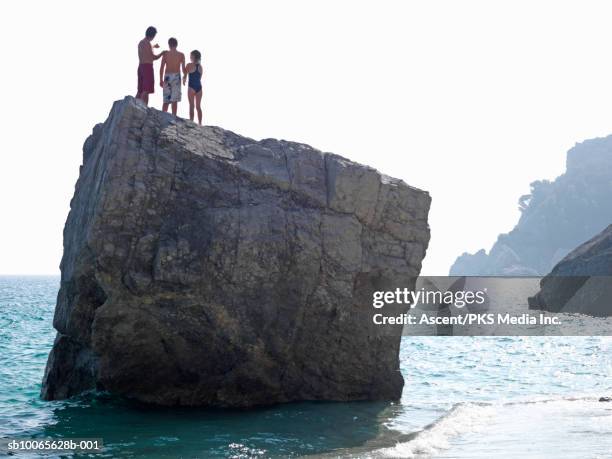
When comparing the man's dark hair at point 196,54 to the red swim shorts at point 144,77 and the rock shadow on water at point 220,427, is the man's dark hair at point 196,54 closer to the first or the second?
the red swim shorts at point 144,77

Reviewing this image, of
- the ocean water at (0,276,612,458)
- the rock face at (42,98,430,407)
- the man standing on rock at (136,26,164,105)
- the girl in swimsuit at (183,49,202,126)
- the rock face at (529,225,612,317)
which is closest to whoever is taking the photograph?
the ocean water at (0,276,612,458)

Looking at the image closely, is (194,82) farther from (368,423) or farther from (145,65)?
(368,423)

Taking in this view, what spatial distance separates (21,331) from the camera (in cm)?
3928

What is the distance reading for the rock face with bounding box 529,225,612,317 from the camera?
191 ft

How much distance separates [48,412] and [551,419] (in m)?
12.1

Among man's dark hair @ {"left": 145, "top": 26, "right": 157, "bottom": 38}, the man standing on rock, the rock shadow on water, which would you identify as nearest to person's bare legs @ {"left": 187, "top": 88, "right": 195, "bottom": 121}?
the man standing on rock

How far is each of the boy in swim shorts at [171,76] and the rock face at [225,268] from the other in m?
1.31

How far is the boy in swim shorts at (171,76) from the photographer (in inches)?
718

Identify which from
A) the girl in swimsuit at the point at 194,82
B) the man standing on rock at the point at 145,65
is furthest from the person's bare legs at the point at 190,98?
the man standing on rock at the point at 145,65

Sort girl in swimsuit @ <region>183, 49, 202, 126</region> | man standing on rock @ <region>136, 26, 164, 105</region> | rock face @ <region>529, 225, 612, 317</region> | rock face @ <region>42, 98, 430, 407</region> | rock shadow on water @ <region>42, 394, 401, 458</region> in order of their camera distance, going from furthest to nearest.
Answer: rock face @ <region>529, 225, 612, 317</region> → girl in swimsuit @ <region>183, 49, 202, 126</region> → man standing on rock @ <region>136, 26, 164, 105</region> → rock face @ <region>42, 98, 430, 407</region> → rock shadow on water @ <region>42, 394, 401, 458</region>

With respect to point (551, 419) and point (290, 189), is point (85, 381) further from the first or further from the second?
point (551, 419)

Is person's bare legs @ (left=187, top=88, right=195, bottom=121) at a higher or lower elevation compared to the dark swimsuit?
lower

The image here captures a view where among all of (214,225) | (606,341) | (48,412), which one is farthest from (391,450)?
(606,341)

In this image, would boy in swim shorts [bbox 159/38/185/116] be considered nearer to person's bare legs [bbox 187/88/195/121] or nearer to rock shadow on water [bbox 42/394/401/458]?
person's bare legs [bbox 187/88/195/121]
